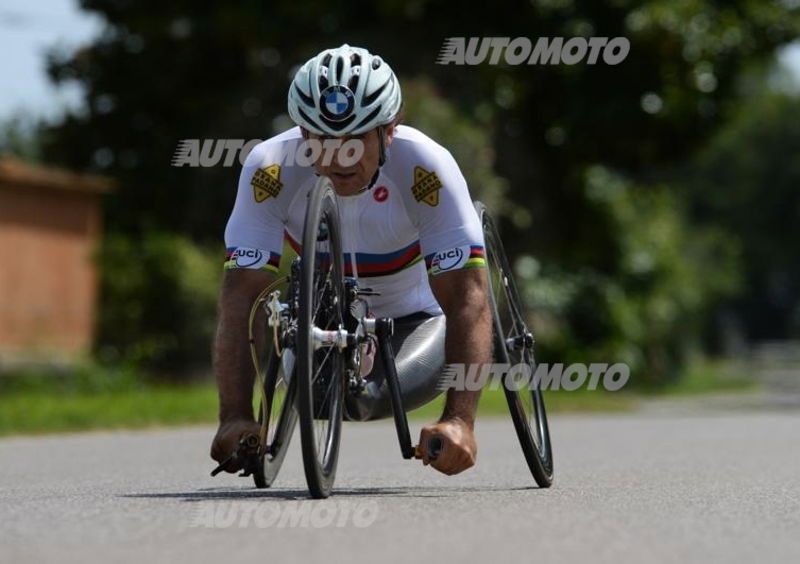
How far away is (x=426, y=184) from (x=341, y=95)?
551 mm

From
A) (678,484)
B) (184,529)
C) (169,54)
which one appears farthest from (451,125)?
(184,529)

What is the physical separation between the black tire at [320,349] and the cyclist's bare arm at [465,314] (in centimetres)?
45

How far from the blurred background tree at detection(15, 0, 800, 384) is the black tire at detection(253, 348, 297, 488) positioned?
16.1 meters

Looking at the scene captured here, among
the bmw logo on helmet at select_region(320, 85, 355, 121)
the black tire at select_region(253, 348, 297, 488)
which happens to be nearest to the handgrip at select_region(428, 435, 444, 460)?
the black tire at select_region(253, 348, 297, 488)

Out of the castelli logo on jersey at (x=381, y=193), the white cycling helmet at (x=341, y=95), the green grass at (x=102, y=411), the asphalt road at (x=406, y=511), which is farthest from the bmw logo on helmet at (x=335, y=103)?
the green grass at (x=102, y=411)

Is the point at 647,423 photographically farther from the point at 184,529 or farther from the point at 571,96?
the point at 184,529

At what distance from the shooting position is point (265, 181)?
7.70 m

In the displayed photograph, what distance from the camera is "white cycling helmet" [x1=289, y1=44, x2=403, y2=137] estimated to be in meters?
7.45

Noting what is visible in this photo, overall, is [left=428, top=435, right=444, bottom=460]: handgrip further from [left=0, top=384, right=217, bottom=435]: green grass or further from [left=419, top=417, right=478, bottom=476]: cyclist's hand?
[left=0, top=384, right=217, bottom=435]: green grass

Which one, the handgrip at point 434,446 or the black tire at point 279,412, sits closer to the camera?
the handgrip at point 434,446

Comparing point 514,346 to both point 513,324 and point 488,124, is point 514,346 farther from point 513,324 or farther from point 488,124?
point 488,124

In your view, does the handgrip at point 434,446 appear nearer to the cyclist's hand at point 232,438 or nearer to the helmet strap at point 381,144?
the cyclist's hand at point 232,438

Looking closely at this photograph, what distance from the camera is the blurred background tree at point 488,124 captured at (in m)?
25.7

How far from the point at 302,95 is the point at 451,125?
17.1m
